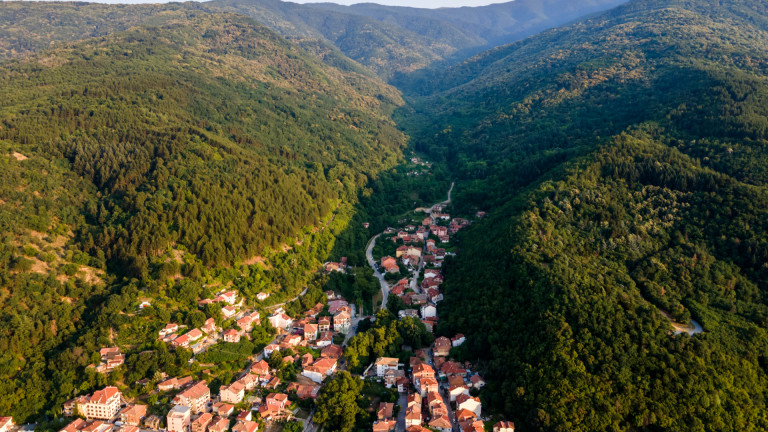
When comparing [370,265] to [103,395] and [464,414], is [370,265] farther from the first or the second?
[103,395]

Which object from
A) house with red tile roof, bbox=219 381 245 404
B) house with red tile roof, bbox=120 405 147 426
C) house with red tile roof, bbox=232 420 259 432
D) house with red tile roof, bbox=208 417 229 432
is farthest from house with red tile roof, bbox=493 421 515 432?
house with red tile roof, bbox=120 405 147 426

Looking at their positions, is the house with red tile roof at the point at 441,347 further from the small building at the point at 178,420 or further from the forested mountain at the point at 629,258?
the small building at the point at 178,420

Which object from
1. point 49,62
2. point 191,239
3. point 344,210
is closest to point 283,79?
point 49,62

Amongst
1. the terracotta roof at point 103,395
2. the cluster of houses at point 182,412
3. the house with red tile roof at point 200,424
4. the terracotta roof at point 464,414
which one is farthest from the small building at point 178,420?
the terracotta roof at point 464,414

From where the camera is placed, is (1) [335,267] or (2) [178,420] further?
(1) [335,267]

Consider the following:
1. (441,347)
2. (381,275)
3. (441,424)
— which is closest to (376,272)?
(381,275)

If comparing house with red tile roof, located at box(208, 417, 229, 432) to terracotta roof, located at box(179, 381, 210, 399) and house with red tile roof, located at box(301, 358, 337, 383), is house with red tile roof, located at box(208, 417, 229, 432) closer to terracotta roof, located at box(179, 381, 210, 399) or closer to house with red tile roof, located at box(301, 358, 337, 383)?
terracotta roof, located at box(179, 381, 210, 399)

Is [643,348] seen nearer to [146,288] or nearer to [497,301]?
[497,301]
